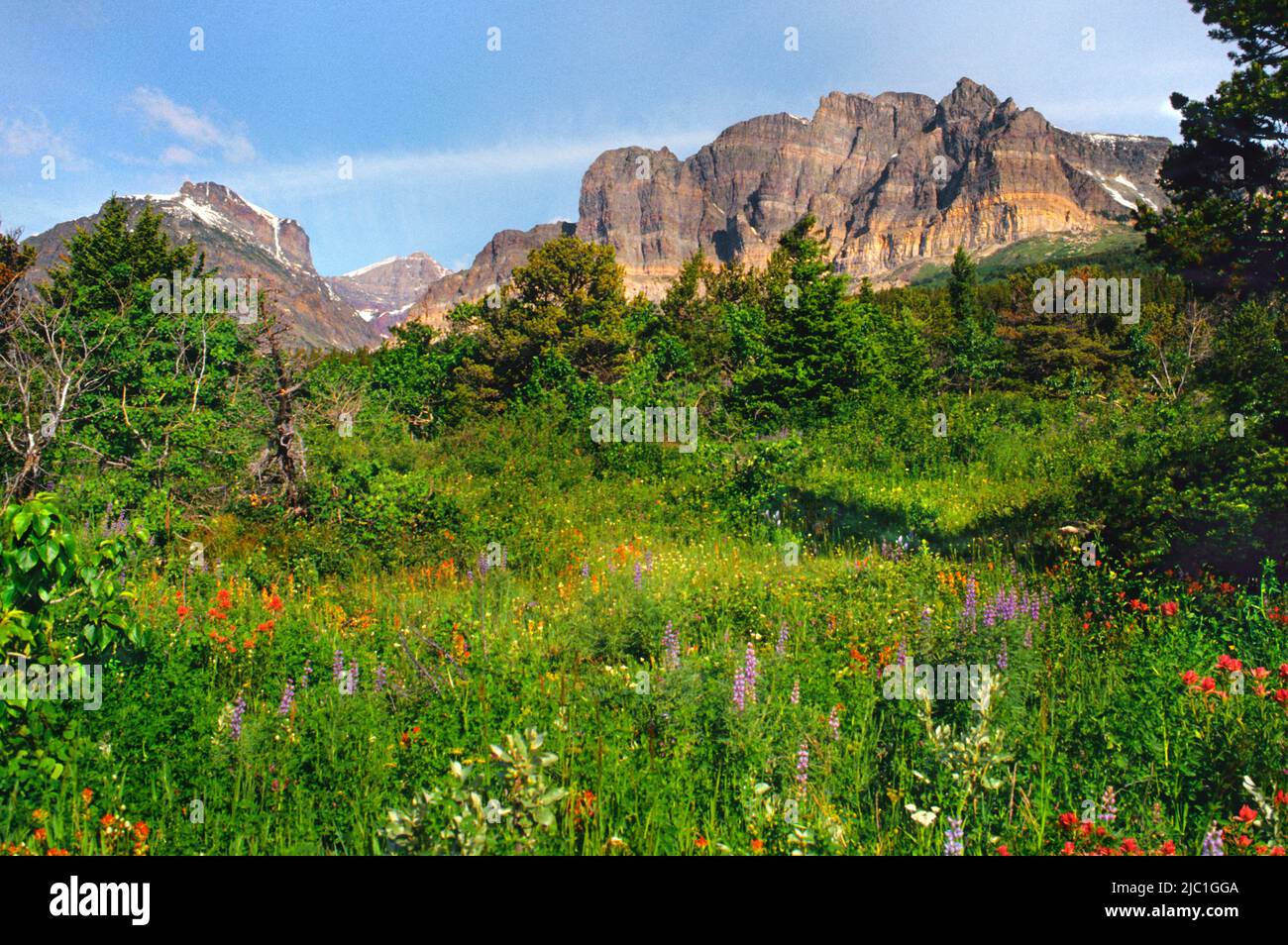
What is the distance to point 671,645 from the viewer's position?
516 cm

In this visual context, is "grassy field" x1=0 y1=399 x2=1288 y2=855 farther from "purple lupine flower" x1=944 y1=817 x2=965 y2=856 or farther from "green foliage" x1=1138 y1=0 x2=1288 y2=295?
"green foliage" x1=1138 y1=0 x2=1288 y2=295

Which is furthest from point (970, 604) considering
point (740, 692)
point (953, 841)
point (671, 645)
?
point (953, 841)

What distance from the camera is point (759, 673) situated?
4430mm

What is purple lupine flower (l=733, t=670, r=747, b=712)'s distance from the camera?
390 centimetres

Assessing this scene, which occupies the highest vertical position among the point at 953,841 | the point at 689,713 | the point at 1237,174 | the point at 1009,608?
the point at 1237,174

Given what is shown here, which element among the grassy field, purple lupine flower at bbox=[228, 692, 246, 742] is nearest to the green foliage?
the grassy field

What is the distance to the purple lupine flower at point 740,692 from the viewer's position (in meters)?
3.90

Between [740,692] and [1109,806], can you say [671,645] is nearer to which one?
[740,692]

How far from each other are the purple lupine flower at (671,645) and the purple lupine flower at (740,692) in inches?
24.7

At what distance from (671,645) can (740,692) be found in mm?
1247

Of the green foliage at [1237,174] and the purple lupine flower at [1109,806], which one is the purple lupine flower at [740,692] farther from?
the green foliage at [1237,174]

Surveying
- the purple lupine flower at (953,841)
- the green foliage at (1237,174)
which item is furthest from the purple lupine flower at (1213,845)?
the green foliage at (1237,174)

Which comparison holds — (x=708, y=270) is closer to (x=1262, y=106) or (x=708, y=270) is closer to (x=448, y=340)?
(x=448, y=340)

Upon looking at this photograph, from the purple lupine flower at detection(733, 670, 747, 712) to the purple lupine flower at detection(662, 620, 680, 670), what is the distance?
626 mm
